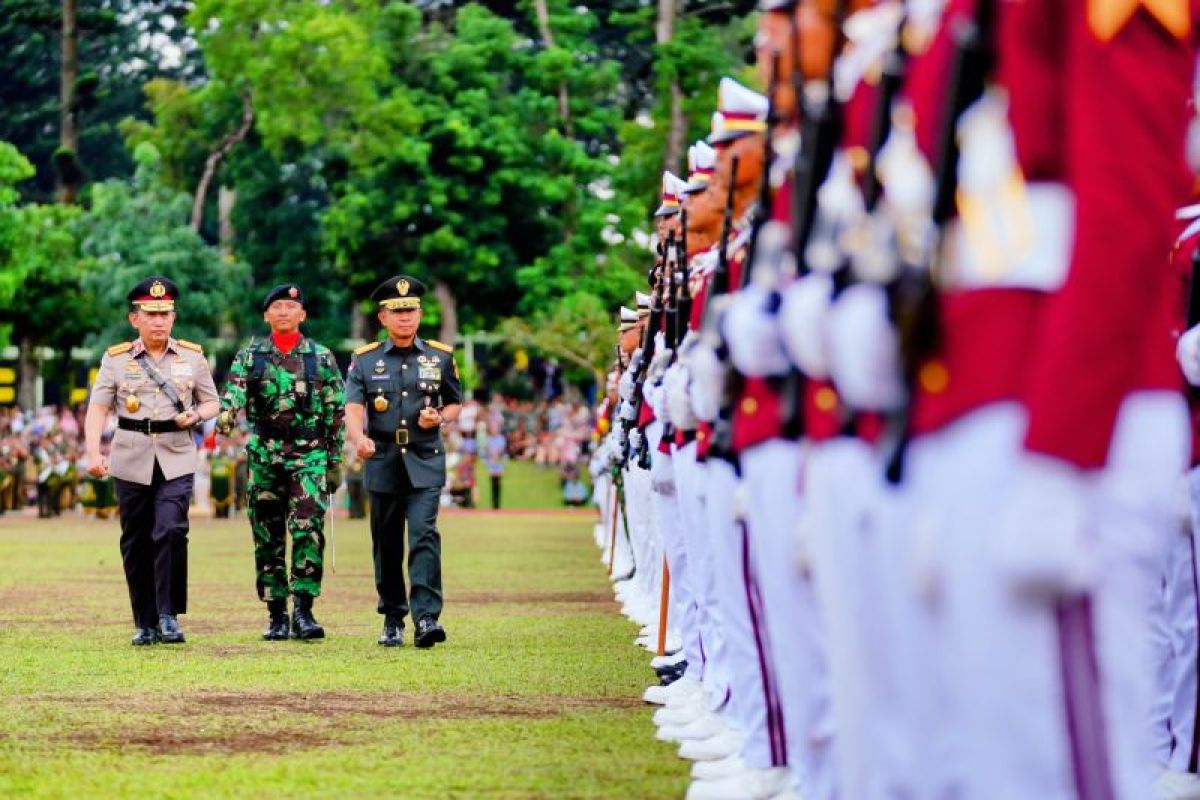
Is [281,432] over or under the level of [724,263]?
under

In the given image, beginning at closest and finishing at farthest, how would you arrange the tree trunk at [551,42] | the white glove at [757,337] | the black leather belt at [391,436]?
the white glove at [757,337] < the black leather belt at [391,436] < the tree trunk at [551,42]

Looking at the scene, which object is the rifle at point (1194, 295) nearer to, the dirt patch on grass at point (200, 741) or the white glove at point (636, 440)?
the dirt patch on grass at point (200, 741)

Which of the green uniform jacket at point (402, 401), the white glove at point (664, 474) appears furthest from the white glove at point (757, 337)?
the green uniform jacket at point (402, 401)

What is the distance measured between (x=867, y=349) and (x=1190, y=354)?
2.98 m

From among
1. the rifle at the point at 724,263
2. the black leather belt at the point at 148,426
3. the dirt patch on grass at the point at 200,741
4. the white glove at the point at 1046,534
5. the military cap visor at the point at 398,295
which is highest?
the military cap visor at the point at 398,295

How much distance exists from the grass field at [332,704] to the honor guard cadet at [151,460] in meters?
0.35

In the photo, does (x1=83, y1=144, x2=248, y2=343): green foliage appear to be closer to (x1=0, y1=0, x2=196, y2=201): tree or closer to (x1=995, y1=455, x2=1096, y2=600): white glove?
(x1=0, y1=0, x2=196, y2=201): tree

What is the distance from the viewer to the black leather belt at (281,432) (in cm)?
1473

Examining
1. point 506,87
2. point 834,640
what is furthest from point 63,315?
point 834,640

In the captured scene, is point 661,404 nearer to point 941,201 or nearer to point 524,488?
point 941,201

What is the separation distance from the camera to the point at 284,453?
14742mm

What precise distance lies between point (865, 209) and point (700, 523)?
437 centimetres

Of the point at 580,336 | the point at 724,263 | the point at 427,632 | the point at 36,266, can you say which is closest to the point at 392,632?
the point at 427,632

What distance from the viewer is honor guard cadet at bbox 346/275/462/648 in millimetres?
13977
